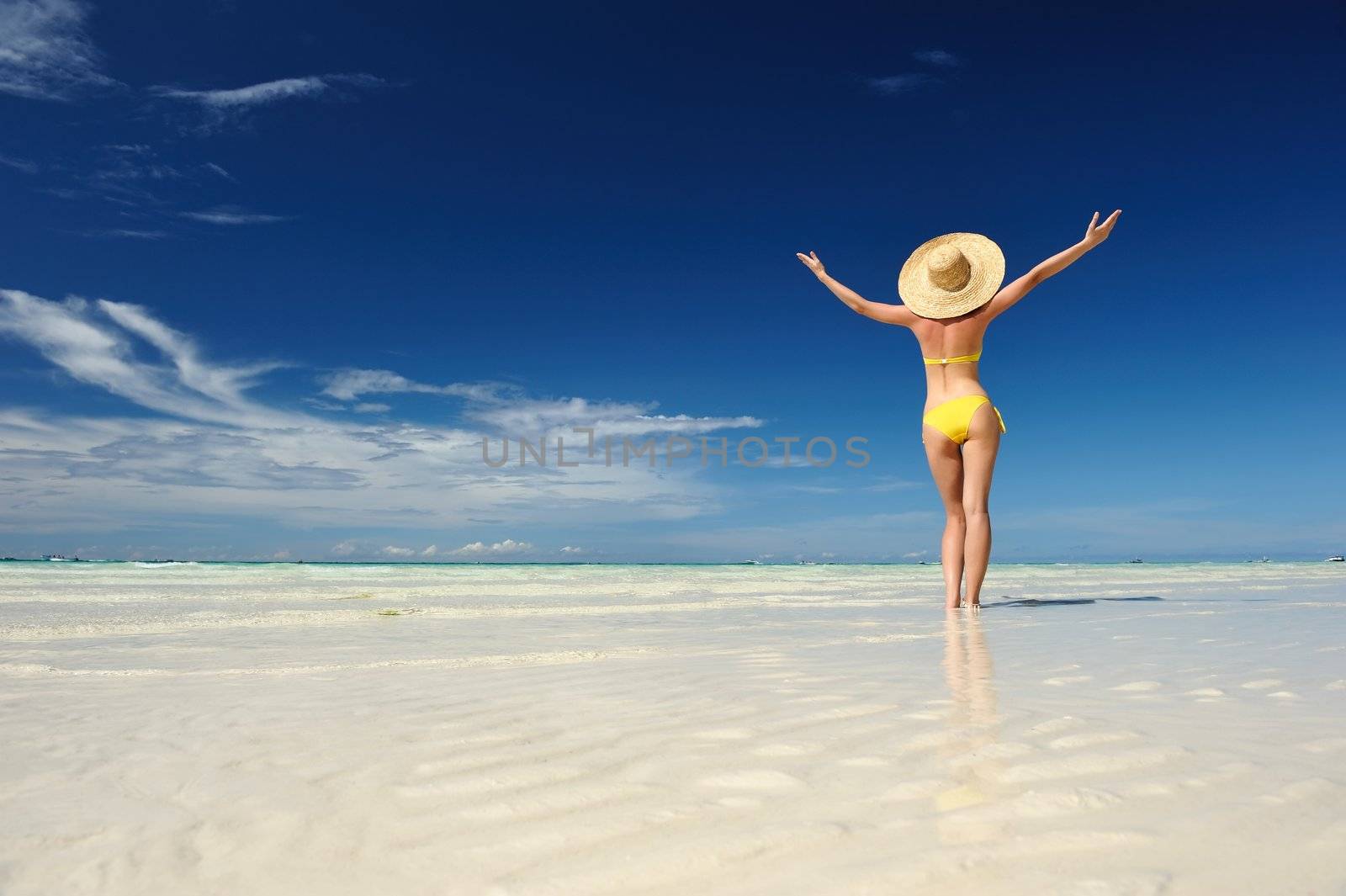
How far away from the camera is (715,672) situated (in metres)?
3.63

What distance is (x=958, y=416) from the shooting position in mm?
7121

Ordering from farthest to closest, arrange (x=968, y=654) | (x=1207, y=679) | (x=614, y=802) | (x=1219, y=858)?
1. (x=968, y=654)
2. (x=1207, y=679)
3. (x=614, y=802)
4. (x=1219, y=858)

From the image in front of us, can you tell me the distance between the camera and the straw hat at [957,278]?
732 centimetres

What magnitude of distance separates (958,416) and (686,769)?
19.2ft

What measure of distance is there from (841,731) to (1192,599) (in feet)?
25.6

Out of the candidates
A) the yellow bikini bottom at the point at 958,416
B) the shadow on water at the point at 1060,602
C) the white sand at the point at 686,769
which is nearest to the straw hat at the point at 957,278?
the yellow bikini bottom at the point at 958,416

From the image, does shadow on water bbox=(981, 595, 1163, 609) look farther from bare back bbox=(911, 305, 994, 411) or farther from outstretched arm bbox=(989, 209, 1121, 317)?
outstretched arm bbox=(989, 209, 1121, 317)

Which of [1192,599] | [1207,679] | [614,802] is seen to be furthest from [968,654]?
[1192,599]

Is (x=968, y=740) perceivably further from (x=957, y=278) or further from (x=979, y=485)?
(x=957, y=278)

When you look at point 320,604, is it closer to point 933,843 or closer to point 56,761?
point 56,761

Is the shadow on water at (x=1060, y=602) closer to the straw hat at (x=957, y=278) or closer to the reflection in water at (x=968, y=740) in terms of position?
the straw hat at (x=957, y=278)

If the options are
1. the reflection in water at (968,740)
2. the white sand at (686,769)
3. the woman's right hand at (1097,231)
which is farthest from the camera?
the woman's right hand at (1097,231)

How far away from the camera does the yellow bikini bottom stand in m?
7.08

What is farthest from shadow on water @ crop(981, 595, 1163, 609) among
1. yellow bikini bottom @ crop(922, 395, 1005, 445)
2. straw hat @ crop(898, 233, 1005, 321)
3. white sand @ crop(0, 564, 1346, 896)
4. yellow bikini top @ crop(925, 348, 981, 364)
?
white sand @ crop(0, 564, 1346, 896)
